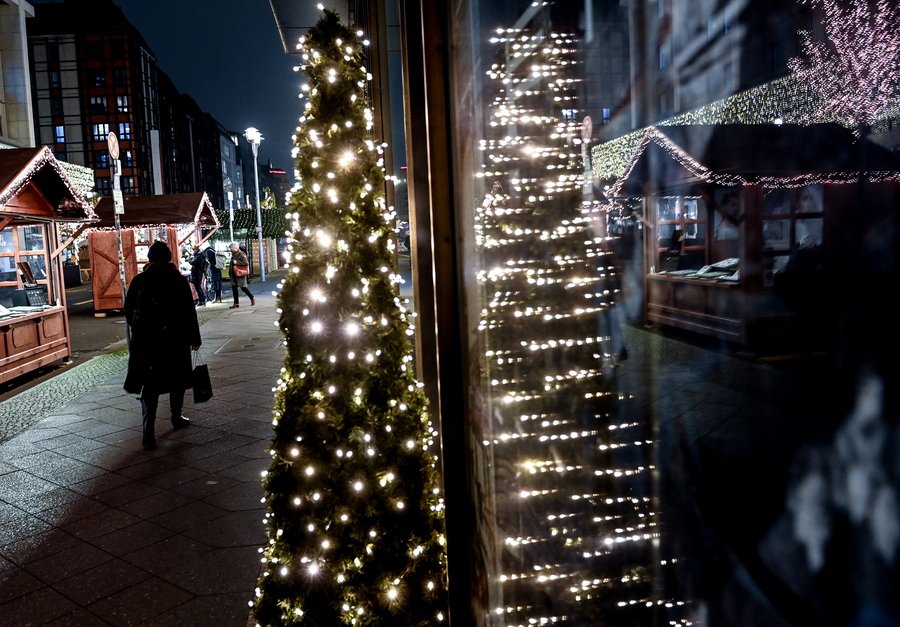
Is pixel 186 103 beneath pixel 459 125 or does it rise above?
above

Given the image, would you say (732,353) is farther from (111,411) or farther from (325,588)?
(111,411)

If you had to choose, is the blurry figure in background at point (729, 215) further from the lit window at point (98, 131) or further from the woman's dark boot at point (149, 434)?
the lit window at point (98, 131)

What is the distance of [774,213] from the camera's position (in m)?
1.15

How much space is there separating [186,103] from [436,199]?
3961 inches

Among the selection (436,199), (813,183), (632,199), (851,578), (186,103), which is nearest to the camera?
(851,578)

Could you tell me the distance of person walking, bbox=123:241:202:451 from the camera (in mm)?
5621

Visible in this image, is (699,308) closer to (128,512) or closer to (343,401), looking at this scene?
(343,401)

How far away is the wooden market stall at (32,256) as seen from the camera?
8531mm

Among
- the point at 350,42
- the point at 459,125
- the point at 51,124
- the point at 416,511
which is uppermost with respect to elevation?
the point at 51,124

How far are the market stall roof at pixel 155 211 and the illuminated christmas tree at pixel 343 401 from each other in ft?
50.0

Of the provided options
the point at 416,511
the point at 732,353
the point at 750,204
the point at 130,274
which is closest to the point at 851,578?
the point at 750,204

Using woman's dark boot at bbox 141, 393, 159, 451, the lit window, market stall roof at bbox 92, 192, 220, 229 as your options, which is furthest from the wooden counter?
the lit window

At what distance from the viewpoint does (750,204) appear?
1.21 metres

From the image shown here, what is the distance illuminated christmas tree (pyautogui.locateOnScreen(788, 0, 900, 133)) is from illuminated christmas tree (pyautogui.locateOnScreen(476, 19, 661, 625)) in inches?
37.1
